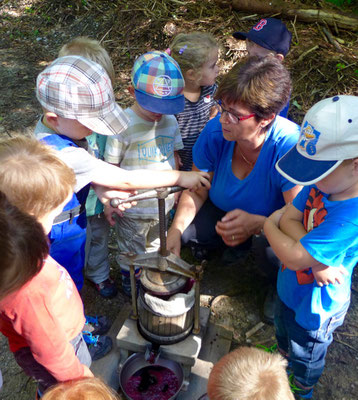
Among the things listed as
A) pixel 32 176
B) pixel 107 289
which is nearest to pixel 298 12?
pixel 107 289

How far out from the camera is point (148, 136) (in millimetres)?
2350

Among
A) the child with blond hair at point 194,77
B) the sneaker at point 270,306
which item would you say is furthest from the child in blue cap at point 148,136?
the sneaker at point 270,306

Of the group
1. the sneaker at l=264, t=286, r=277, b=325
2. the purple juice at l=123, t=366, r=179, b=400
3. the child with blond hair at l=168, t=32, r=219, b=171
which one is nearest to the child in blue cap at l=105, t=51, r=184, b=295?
the child with blond hair at l=168, t=32, r=219, b=171

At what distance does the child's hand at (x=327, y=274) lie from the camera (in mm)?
1502

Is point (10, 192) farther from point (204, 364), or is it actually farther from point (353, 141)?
point (204, 364)

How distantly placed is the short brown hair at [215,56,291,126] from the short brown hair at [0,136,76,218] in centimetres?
99

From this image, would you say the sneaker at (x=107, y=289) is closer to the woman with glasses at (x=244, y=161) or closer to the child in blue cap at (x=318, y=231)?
the woman with glasses at (x=244, y=161)

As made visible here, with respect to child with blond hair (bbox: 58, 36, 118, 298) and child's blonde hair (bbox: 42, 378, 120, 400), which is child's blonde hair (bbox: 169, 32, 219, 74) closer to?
child with blond hair (bbox: 58, 36, 118, 298)

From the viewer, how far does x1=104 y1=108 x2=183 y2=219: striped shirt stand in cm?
230

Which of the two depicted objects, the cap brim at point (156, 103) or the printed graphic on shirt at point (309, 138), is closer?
the printed graphic on shirt at point (309, 138)

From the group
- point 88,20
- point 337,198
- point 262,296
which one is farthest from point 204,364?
point 88,20

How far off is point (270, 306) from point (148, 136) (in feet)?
4.56

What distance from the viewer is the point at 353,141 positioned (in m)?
1.31

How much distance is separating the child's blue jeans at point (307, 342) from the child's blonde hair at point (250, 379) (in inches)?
24.0
